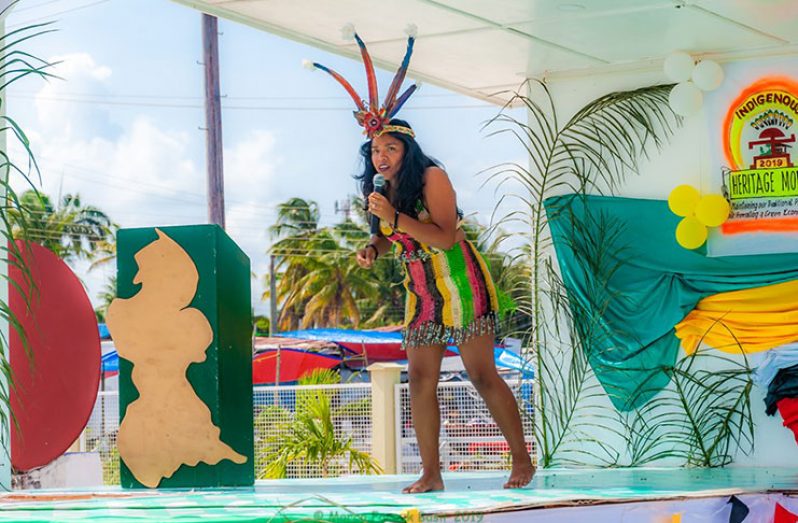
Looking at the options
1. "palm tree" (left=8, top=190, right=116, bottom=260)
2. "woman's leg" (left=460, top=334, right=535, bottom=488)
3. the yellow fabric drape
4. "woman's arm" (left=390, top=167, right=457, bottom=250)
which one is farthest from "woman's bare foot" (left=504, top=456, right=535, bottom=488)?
"palm tree" (left=8, top=190, right=116, bottom=260)

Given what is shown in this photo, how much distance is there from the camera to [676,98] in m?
6.92

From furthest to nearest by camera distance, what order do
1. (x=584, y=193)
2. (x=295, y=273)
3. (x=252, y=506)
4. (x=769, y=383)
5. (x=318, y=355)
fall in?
(x=295, y=273) → (x=318, y=355) → (x=584, y=193) → (x=769, y=383) → (x=252, y=506)

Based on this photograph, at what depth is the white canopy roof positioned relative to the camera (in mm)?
6211

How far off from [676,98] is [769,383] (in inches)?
72.3

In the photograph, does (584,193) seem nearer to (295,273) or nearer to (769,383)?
(769,383)

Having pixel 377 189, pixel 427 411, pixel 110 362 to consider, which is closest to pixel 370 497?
pixel 427 411

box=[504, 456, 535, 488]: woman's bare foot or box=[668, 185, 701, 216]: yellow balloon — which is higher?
box=[668, 185, 701, 216]: yellow balloon

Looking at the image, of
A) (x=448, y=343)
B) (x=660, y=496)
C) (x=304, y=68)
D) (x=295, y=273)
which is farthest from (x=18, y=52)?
(x=295, y=273)

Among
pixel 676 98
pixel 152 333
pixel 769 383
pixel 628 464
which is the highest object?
pixel 676 98

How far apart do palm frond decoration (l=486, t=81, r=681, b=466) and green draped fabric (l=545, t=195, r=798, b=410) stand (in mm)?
61

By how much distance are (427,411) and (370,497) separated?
20.4 inches

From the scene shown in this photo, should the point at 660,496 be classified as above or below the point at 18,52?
below

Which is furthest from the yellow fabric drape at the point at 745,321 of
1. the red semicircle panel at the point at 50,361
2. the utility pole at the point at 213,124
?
the utility pole at the point at 213,124

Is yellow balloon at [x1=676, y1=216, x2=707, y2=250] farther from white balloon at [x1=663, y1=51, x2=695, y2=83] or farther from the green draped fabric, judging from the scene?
white balloon at [x1=663, y1=51, x2=695, y2=83]
